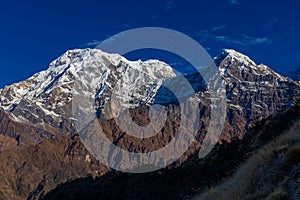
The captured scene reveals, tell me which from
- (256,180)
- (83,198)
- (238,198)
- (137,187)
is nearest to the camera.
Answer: (238,198)

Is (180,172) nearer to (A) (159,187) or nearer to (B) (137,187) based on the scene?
(A) (159,187)

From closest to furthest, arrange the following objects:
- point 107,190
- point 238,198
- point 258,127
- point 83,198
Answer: point 238,198 → point 258,127 → point 107,190 → point 83,198

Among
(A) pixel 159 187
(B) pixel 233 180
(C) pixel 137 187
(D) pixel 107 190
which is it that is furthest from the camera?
(D) pixel 107 190

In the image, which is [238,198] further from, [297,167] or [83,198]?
[83,198]

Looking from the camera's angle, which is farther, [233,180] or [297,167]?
[233,180]

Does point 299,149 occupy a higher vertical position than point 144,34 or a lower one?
lower

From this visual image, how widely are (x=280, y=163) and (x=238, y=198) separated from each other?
1815mm

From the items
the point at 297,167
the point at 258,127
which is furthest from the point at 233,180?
the point at 258,127

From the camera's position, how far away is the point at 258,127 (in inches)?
1273

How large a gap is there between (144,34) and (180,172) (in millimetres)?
21366

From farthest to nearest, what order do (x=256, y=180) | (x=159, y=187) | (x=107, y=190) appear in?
(x=107, y=190)
(x=159, y=187)
(x=256, y=180)

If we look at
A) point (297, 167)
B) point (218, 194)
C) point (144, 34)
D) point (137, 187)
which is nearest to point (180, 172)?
point (137, 187)

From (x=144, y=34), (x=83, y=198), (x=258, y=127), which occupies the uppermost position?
(x=144, y=34)

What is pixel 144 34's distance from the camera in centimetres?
5469
